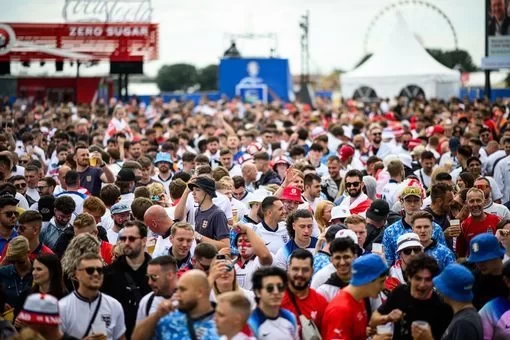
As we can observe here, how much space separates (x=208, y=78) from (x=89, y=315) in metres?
93.3

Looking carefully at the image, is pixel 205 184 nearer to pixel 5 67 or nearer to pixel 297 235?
pixel 297 235

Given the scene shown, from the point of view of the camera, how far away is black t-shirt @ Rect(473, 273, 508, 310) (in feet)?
28.0

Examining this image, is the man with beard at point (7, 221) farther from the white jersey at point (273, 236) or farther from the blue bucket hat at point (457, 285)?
the blue bucket hat at point (457, 285)

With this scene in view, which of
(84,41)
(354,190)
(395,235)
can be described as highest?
(84,41)

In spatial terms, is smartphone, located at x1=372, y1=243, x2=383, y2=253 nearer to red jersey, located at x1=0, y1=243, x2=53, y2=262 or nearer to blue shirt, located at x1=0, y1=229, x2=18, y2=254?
red jersey, located at x1=0, y1=243, x2=53, y2=262

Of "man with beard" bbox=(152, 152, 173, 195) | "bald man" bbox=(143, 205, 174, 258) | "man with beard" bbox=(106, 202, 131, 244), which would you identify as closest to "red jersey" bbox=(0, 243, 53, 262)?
"bald man" bbox=(143, 205, 174, 258)

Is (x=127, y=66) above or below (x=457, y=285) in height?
above

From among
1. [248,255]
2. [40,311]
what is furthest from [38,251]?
[40,311]

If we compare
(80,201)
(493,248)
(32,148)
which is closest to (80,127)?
(32,148)

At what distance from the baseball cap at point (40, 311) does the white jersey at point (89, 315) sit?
25.1 inches

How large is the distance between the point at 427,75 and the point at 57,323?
137 ft

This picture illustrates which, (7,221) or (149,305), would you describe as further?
(7,221)

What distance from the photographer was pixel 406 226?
426 inches

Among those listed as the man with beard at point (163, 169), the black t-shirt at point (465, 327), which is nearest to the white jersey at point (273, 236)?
the black t-shirt at point (465, 327)
